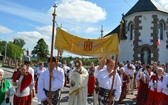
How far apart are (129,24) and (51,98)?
32758 mm

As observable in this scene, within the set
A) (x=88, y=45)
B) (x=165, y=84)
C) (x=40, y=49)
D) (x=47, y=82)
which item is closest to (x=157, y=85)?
(x=165, y=84)

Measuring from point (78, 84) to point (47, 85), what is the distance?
212 centimetres

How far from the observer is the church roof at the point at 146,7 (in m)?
38.3

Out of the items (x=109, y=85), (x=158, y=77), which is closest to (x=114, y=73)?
(x=109, y=85)

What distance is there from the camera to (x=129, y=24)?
40406 millimetres

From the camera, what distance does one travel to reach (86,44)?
9.56 metres

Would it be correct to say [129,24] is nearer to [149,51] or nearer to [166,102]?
[149,51]

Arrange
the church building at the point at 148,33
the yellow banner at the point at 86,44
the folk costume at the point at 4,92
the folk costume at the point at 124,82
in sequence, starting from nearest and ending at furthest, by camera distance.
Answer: the folk costume at the point at 4,92 → the yellow banner at the point at 86,44 → the folk costume at the point at 124,82 → the church building at the point at 148,33

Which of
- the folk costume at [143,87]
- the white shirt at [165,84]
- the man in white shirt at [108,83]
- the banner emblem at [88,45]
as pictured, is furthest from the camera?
the folk costume at [143,87]

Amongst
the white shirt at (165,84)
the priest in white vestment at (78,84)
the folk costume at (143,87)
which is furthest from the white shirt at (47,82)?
the folk costume at (143,87)

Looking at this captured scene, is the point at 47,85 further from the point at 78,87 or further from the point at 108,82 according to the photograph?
the point at 78,87

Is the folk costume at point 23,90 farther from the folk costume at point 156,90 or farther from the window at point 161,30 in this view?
the window at point 161,30

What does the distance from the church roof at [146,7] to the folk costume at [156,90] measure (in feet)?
85.1

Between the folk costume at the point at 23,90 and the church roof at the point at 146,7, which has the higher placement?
the church roof at the point at 146,7
